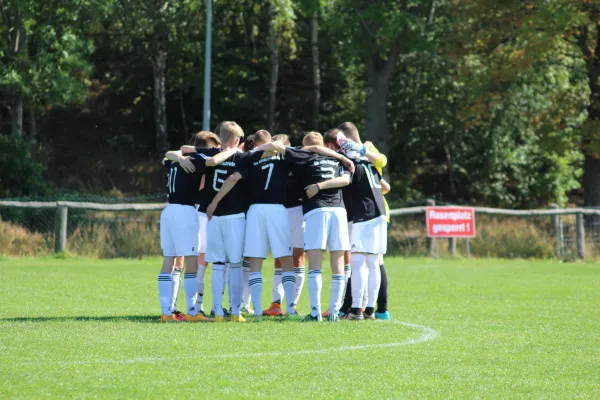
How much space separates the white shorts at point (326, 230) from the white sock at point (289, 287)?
0.46 m

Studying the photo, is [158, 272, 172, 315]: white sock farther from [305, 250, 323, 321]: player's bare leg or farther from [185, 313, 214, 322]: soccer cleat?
[305, 250, 323, 321]: player's bare leg

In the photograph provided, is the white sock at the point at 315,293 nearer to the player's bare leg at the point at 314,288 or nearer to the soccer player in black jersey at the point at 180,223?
the player's bare leg at the point at 314,288

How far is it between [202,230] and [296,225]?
112 cm

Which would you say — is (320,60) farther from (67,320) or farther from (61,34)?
(67,320)

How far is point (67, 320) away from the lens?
1138 centimetres

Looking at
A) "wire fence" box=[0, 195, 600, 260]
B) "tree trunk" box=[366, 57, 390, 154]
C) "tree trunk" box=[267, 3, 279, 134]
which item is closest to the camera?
"wire fence" box=[0, 195, 600, 260]

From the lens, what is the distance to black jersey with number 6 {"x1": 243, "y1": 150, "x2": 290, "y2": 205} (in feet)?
38.1

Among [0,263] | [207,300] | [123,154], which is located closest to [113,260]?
[0,263]

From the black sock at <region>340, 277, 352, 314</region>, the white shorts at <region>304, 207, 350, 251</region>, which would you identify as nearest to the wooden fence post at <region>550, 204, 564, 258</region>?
the black sock at <region>340, 277, 352, 314</region>

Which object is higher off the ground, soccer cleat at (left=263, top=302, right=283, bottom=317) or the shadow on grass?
soccer cleat at (left=263, top=302, right=283, bottom=317)

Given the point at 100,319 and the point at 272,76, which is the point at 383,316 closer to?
the point at 100,319

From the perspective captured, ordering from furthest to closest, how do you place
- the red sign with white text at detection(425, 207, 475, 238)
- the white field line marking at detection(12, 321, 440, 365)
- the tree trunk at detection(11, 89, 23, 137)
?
the tree trunk at detection(11, 89, 23, 137)
the red sign with white text at detection(425, 207, 475, 238)
the white field line marking at detection(12, 321, 440, 365)

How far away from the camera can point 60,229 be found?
23375 millimetres

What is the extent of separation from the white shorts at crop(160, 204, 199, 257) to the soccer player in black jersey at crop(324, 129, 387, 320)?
5.94 ft
